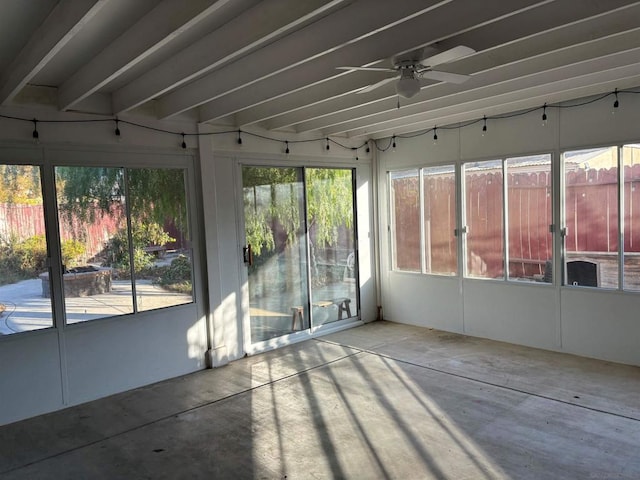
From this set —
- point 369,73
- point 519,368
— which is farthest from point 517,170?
point 369,73

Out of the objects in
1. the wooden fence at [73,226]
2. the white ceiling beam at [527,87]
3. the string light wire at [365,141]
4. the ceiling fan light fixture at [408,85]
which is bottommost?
the wooden fence at [73,226]

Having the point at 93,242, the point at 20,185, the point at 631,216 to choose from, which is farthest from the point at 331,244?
the point at 20,185

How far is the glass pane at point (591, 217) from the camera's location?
4855mm

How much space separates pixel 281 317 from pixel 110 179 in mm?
2529

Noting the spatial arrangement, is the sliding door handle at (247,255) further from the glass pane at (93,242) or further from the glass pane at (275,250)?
the glass pane at (93,242)

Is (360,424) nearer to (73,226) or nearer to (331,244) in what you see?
(73,226)

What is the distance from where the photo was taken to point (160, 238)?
4.87m

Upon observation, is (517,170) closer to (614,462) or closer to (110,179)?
(614,462)

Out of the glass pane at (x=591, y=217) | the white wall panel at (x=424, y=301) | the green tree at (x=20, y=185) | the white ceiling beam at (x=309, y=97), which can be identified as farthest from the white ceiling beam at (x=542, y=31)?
the white wall panel at (x=424, y=301)

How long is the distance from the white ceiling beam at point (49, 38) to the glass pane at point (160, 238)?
1.36 m

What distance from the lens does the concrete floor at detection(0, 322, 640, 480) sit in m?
3.15

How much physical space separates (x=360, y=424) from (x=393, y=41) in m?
2.73

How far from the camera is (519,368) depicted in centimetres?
481

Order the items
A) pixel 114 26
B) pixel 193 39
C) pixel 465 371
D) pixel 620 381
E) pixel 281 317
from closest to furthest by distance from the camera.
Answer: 1. pixel 114 26
2. pixel 193 39
3. pixel 620 381
4. pixel 465 371
5. pixel 281 317
